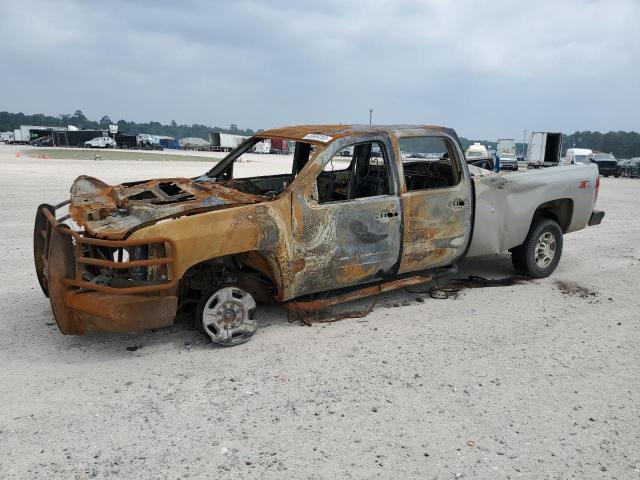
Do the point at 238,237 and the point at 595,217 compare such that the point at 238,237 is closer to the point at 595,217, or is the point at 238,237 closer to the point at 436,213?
the point at 436,213

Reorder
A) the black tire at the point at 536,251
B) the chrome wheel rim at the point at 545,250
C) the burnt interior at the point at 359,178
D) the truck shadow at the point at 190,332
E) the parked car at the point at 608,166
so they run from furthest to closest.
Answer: the parked car at the point at 608,166 < the chrome wheel rim at the point at 545,250 < the black tire at the point at 536,251 < the burnt interior at the point at 359,178 < the truck shadow at the point at 190,332

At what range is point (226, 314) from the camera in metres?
4.34

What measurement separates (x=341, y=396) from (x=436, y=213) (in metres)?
2.43

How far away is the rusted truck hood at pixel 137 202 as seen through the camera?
4.10m

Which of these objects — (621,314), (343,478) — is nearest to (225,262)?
(343,478)

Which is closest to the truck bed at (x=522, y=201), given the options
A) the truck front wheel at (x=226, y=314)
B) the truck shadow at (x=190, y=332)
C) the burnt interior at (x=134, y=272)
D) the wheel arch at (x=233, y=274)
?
the truck shadow at (x=190, y=332)

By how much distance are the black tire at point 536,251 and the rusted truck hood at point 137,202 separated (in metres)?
3.54

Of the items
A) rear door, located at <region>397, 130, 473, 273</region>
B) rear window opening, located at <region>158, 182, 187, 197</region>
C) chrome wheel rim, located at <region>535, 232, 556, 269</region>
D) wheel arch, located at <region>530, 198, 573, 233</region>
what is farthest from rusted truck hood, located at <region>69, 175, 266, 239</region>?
wheel arch, located at <region>530, 198, 573, 233</region>

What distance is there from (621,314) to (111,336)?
4979 millimetres

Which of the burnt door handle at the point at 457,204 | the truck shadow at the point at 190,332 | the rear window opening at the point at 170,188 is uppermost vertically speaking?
the rear window opening at the point at 170,188

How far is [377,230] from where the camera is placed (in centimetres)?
488

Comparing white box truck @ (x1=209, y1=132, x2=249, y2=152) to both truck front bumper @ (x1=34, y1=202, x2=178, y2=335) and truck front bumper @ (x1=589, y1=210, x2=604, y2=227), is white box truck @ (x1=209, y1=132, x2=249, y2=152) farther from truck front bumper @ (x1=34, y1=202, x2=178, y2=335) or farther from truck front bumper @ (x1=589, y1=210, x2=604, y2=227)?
truck front bumper @ (x1=34, y1=202, x2=178, y2=335)

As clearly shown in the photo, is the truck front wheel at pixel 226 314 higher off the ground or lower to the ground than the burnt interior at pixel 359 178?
lower

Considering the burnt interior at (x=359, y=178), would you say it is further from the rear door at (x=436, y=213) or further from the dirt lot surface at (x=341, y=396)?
the dirt lot surface at (x=341, y=396)
